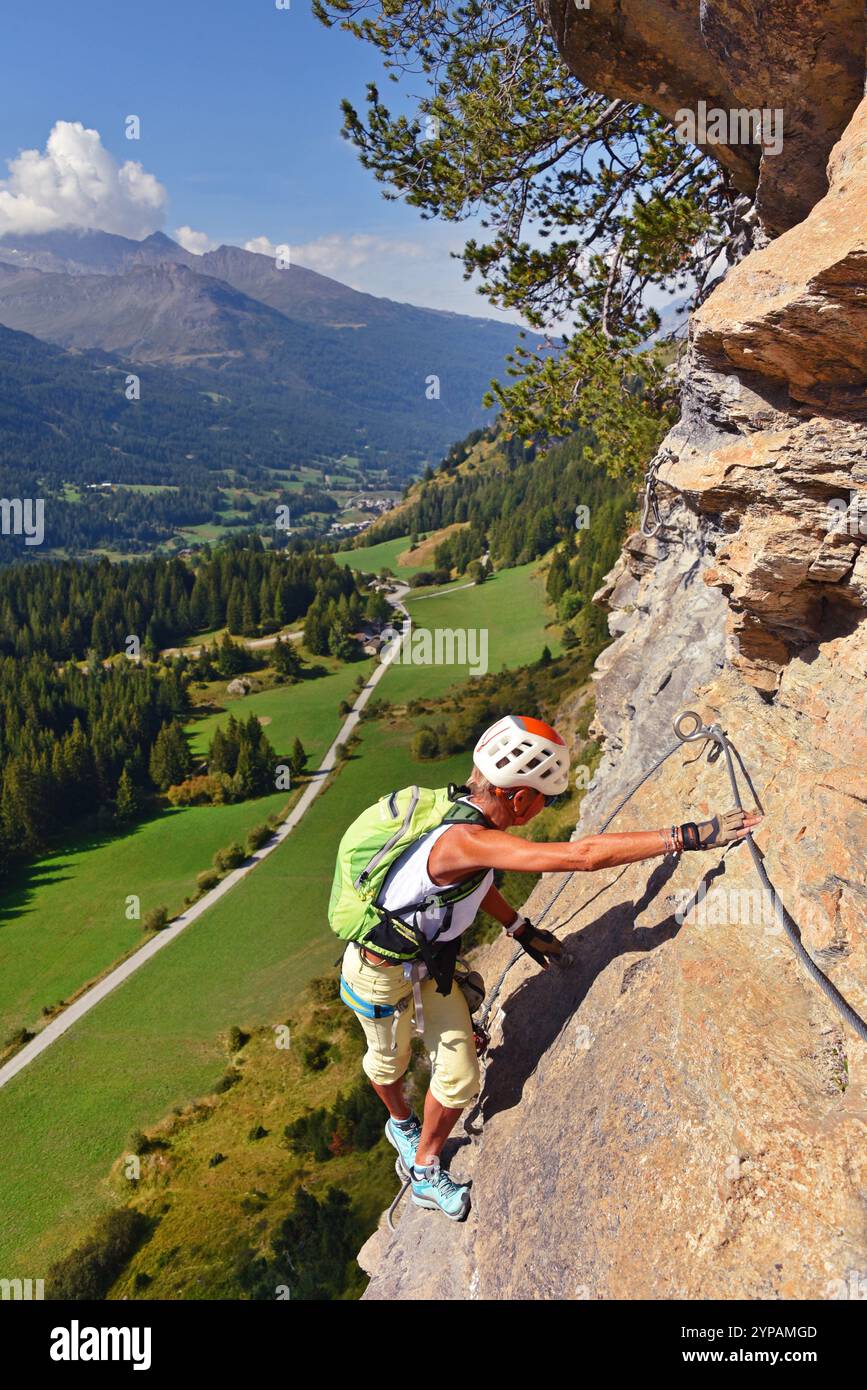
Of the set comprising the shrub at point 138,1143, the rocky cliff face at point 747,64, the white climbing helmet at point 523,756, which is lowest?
the shrub at point 138,1143

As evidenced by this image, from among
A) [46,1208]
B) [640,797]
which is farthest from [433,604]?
[640,797]

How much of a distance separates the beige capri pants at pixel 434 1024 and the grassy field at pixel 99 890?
2330 inches

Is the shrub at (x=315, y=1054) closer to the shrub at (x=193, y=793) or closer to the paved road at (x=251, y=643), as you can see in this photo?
the shrub at (x=193, y=793)

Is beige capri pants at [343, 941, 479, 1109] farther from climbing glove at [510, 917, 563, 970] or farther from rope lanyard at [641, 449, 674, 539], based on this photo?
rope lanyard at [641, 449, 674, 539]

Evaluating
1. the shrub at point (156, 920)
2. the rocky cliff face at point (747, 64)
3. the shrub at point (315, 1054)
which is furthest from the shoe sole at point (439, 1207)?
the shrub at point (156, 920)

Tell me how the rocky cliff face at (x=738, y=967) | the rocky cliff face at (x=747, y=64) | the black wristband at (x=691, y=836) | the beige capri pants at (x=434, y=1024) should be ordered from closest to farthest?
the rocky cliff face at (x=738, y=967), the black wristband at (x=691, y=836), the beige capri pants at (x=434, y=1024), the rocky cliff face at (x=747, y=64)

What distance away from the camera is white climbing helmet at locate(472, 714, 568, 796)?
6238 millimetres

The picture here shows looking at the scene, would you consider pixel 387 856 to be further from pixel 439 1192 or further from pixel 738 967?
pixel 439 1192

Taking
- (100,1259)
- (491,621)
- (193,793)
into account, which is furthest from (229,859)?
(491,621)

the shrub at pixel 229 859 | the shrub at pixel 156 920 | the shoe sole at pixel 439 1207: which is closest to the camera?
the shoe sole at pixel 439 1207

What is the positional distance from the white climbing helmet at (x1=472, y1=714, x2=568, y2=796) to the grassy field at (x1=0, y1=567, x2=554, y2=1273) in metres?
40.3

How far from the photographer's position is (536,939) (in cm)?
782

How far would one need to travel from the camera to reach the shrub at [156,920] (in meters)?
65.9
